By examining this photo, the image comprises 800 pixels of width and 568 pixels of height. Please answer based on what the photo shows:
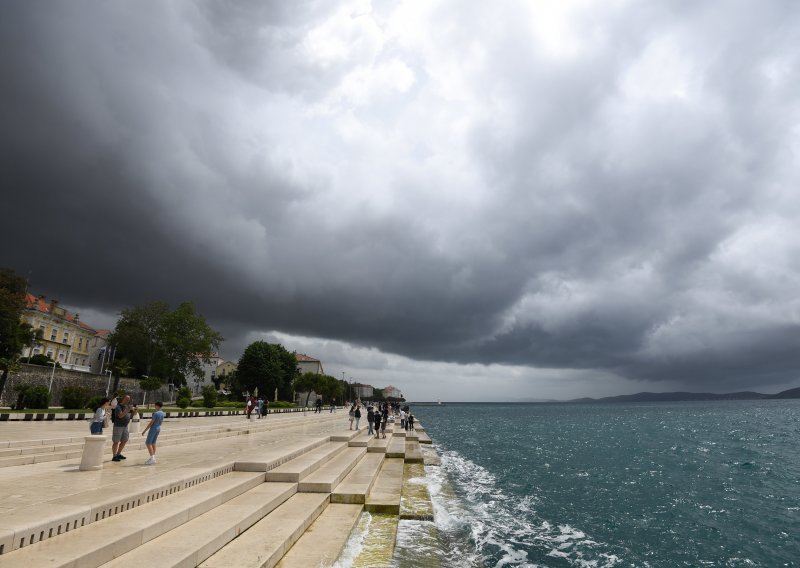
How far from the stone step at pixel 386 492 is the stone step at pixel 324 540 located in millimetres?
675

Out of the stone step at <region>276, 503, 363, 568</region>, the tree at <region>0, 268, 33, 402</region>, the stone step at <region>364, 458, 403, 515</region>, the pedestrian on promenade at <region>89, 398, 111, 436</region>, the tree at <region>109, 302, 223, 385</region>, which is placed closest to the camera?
the stone step at <region>276, 503, 363, 568</region>

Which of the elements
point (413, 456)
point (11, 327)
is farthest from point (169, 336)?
point (413, 456)

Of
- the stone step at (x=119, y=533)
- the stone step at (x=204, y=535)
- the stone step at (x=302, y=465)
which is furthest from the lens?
the stone step at (x=302, y=465)

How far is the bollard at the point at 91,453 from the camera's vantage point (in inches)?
419

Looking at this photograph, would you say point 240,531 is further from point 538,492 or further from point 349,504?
point 538,492

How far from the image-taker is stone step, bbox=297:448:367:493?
36.5 feet

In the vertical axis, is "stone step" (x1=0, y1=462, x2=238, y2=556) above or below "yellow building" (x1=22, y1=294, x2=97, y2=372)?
below

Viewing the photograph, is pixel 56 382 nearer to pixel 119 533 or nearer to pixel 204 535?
pixel 204 535

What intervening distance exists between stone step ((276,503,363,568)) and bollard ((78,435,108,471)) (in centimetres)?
577

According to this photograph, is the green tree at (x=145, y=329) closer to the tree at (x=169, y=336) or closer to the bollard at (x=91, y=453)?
the tree at (x=169, y=336)

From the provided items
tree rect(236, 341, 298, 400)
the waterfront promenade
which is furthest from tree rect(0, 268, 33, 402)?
tree rect(236, 341, 298, 400)

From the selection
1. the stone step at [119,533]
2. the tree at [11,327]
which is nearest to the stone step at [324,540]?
the stone step at [119,533]

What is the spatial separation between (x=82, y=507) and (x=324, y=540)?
4032 millimetres

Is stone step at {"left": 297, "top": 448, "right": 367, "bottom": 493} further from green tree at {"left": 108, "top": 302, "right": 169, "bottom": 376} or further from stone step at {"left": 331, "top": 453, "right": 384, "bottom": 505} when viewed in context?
green tree at {"left": 108, "top": 302, "right": 169, "bottom": 376}
